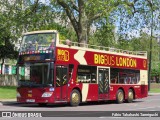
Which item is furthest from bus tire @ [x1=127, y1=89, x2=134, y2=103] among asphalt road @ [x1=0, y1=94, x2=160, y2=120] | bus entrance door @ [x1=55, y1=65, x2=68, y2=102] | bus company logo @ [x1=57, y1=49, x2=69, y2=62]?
bus company logo @ [x1=57, y1=49, x2=69, y2=62]

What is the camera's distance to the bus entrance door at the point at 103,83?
25.9 meters

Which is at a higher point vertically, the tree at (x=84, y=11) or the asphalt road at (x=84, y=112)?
the tree at (x=84, y=11)

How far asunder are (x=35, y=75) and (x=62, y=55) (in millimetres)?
1784

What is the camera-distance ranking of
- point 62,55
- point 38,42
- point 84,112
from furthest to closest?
1. point 38,42
2. point 62,55
3. point 84,112

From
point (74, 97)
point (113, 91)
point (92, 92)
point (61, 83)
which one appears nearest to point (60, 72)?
point (61, 83)

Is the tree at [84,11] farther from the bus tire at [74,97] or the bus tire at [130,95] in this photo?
the bus tire at [74,97]

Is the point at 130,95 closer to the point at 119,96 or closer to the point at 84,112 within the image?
the point at 119,96

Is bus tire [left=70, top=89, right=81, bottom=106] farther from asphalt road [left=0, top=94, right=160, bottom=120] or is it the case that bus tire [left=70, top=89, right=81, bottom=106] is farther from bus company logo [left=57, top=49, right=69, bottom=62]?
bus company logo [left=57, top=49, right=69, bottom=62]

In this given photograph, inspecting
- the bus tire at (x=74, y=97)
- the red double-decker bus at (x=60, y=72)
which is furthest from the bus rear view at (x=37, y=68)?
the bus tire at (x=74, y=97)

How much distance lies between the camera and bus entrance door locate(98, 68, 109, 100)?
25891 mm

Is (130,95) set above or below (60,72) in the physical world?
below

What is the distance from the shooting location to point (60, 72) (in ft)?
74.4

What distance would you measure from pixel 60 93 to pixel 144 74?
33.7 ft

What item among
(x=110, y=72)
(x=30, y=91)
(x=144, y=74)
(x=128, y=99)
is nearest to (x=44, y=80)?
(x=30, y=91)
